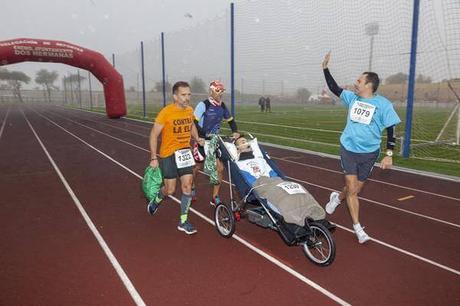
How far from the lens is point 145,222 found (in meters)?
6.00

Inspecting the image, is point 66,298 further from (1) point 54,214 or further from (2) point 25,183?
(2) point 25,183

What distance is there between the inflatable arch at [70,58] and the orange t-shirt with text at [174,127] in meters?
23.3

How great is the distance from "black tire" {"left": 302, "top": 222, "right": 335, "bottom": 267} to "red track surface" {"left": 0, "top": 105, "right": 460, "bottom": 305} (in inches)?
4.7

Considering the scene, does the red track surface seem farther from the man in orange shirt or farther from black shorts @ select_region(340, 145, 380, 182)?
black shorts @ select_region(340, 145, 380, 182)

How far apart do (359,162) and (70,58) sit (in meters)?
25.9

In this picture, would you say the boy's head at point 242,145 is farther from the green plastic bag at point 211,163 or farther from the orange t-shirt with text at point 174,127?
the orange t-shirt with text at point 174,127

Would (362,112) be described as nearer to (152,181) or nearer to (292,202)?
(292,202)

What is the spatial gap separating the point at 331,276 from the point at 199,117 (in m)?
3.40

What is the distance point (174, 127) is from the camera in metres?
5.30

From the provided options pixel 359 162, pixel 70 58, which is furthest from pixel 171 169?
pixel 70 58

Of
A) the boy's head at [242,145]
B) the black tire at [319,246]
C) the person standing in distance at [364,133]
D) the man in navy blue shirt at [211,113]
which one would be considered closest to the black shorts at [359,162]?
the person standing in distance at [364,133]

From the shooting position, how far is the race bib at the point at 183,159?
534 centimetres

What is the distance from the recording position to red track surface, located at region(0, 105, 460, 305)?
149 inches

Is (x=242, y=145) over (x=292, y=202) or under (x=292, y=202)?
over
